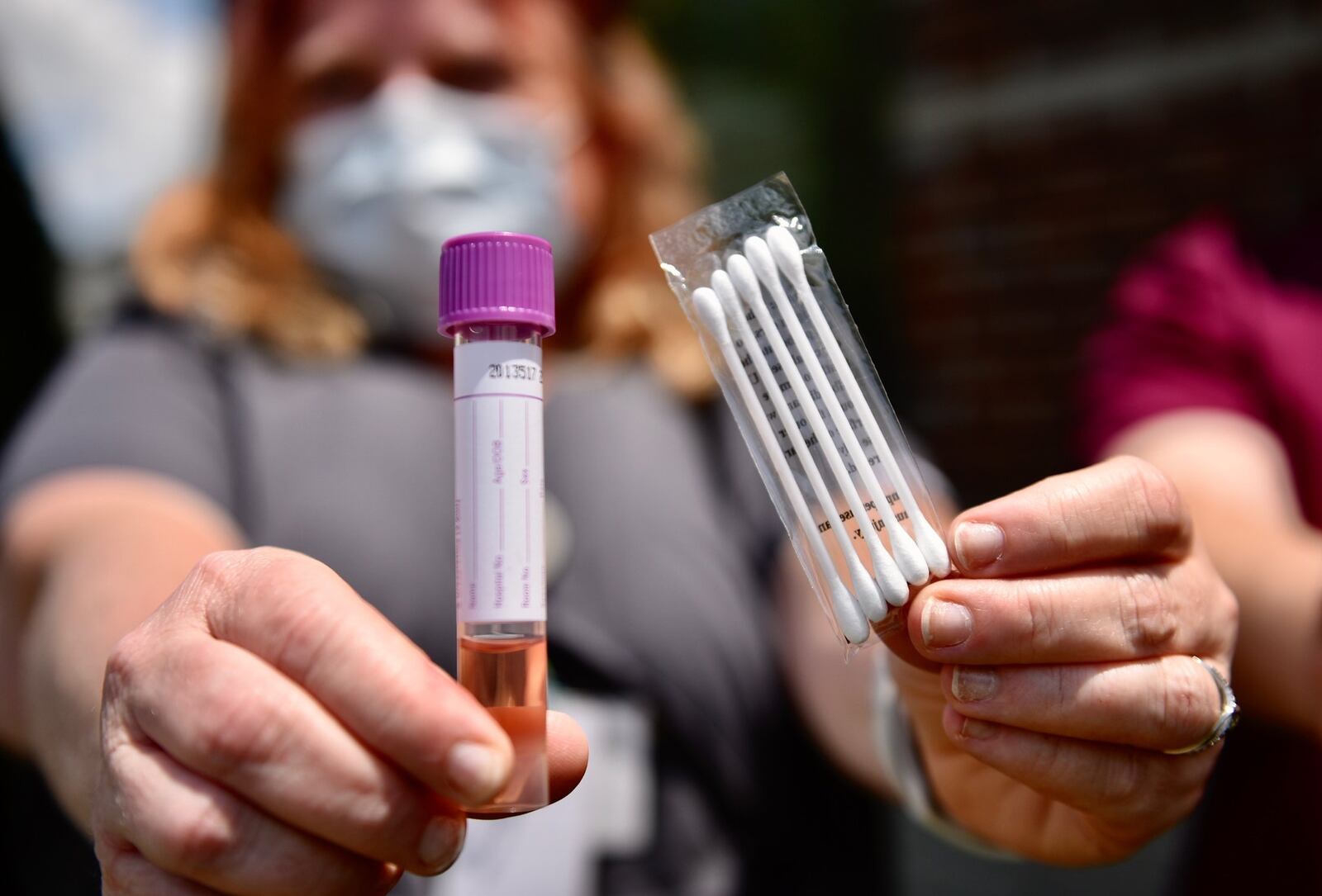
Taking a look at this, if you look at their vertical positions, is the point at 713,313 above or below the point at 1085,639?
above

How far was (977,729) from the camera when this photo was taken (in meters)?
0.65

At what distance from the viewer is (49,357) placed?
2.23 meters

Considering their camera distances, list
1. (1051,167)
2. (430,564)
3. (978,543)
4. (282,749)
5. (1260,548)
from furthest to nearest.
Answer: (1051,167), (430,564), (1260,548), (978,543), (282,749)

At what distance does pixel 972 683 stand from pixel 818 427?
203 millimetres

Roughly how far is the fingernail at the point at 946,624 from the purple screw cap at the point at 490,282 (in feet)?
1.07

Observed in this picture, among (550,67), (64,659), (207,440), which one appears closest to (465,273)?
(64,659)

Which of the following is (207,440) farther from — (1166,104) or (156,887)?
(1166,104)

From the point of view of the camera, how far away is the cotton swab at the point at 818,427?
2.07ft

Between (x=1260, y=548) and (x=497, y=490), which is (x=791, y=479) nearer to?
(x=497, y=490)

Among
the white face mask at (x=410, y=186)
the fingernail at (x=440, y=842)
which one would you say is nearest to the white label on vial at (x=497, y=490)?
the fingernail at (x=440, y=842)

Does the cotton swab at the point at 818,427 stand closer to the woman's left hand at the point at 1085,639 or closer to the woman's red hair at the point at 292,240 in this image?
the woman's left hand at the point at 1085,639

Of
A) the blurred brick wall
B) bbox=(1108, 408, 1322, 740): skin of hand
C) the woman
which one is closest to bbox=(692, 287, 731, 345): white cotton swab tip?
the woman

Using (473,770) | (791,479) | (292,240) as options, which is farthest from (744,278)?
(292,240)

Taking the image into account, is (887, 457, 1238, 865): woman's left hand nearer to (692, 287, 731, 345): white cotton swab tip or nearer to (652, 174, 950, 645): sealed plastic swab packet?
(652, 174, 950, 645): sealed plastic swab packet
